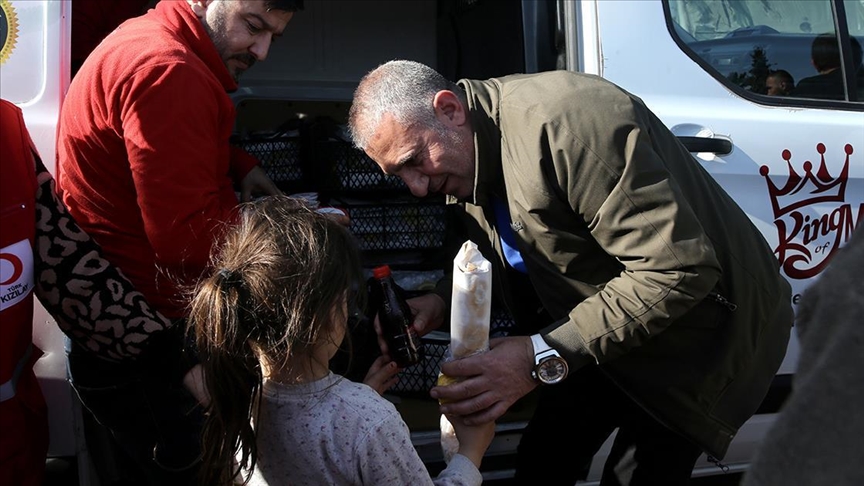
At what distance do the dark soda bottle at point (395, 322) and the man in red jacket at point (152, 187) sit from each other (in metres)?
0.38

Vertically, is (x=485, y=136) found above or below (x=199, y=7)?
below

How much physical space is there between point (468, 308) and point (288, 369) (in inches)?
17.2

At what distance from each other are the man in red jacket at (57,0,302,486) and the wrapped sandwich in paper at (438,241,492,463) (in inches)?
21.1

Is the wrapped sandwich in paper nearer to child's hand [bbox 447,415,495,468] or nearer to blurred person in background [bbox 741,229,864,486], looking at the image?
child's hand [bbox 447,415,495,468]

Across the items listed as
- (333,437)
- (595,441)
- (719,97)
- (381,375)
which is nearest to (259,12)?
(381,375)

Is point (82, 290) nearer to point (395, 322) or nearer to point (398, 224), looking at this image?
point (395, 322)

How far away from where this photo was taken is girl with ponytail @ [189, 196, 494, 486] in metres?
1.39

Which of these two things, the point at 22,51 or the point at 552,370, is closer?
the point at 552,370

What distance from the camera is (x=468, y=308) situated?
172 centimetres

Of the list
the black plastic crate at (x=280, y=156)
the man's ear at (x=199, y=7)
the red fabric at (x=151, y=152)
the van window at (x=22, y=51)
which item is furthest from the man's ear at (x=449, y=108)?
the black plastic crate at (x=280, y=156)

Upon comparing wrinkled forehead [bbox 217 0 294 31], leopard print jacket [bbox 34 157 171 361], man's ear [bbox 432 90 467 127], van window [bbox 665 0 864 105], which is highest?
wrinkled forehead [bbox 217 0 294 31]

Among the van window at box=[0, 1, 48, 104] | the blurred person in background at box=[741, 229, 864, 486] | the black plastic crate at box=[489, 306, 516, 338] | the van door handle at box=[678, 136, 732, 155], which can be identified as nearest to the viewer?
the blurred person in background at box=[741, 229, 864, 486]

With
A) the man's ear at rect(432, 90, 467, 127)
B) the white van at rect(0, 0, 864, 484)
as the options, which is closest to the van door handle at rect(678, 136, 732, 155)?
the white van at rect(0, 0, 864, 484)

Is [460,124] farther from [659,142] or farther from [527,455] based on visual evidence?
[527,455]
